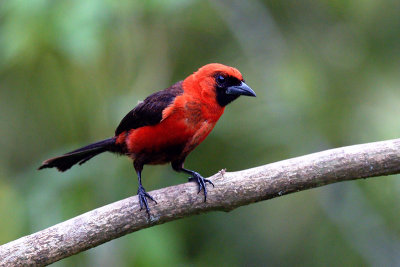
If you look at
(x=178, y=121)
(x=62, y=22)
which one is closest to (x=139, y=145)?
(x=178, y=121)

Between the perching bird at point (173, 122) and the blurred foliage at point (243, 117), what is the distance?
254mm

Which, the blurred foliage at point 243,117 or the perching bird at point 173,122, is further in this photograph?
the blurred foliage at point 243,117

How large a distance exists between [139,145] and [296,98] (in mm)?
1364

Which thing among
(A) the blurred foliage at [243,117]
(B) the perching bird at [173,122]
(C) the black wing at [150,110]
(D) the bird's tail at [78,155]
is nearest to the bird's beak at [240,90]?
(B) the perching bird at [173,122]

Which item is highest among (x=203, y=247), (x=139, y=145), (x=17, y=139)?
(x=17, y=139)

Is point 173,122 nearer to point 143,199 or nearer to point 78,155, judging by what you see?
point 143,199

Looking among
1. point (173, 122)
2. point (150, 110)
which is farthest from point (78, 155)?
point (173, 122)

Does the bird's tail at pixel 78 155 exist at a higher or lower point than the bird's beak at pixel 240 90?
lower

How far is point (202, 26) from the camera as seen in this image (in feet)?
16.2

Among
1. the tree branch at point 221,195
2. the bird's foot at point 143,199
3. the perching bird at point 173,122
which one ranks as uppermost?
the perching bird at point 173,122

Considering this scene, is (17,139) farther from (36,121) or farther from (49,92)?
(49,92)

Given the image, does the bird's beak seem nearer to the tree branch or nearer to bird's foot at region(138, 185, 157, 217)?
the tree branch

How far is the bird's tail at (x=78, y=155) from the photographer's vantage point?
4016mm

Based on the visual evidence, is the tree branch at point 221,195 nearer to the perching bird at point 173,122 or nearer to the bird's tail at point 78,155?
the perching bird at point 173,122
